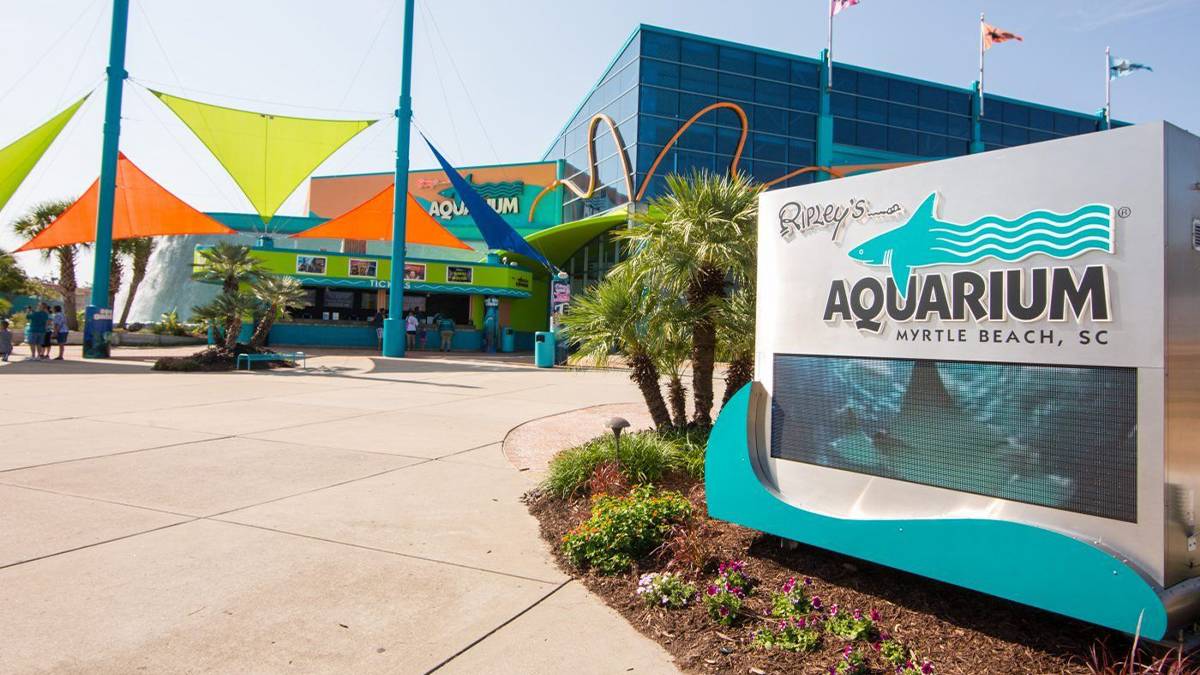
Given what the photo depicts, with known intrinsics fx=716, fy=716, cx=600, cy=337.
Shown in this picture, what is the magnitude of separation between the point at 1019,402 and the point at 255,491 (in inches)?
226

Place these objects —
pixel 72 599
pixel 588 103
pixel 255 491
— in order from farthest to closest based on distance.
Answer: pixel 588 103 < pixel 255 491 < pixel 72 599

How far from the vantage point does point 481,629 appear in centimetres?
363

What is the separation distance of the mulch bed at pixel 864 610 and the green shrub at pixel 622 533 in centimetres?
9

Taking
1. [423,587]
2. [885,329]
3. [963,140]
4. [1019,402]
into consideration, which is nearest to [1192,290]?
[1019,402]

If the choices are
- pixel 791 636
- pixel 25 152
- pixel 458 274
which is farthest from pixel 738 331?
pixel 458 274

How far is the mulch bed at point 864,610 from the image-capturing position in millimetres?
3141

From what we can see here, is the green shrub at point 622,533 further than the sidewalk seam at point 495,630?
Yes

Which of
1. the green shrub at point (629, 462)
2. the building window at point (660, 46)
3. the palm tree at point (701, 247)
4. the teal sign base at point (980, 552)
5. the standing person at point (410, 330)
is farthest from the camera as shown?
the building window at point (660, 46)

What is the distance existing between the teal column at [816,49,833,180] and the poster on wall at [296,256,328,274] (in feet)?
87.0

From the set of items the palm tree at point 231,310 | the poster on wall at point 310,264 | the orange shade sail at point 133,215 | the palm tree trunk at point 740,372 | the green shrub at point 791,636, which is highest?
the orange shade sail at point 133,215

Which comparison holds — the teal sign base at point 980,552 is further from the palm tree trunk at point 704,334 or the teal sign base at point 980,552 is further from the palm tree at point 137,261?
the palm tree at point 137,261

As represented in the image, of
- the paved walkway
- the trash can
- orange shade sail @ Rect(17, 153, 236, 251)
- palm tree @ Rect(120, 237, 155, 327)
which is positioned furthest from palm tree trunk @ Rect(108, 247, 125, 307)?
the paved walkway

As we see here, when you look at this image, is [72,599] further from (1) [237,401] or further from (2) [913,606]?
(1) [237,401]

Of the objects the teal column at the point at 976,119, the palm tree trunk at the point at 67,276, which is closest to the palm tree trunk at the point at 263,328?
the palm tree trunk at the point at 67,276
